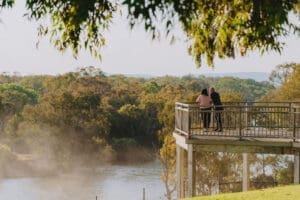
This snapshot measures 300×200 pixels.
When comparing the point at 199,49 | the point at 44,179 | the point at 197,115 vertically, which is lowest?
the point at 44,179

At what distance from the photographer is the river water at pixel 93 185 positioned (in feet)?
136

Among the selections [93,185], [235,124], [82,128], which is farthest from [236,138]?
[82,128]

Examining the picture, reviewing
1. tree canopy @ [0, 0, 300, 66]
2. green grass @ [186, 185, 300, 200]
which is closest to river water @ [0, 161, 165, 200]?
green grass @ [186, 185, 300, 200]

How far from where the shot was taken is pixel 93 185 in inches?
1783

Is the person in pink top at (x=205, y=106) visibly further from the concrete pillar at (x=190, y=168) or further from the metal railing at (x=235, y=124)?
the concrete pillar at (x=190, y=168)

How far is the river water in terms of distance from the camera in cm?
4138

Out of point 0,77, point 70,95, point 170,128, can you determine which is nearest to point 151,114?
point 70,95

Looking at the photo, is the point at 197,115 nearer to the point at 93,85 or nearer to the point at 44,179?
the point at 44,179

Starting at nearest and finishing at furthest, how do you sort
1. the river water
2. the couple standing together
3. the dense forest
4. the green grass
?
the green grass → the couple standing together → the river water → the dense forest

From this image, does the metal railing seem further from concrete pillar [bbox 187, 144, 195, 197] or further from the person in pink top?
concrete pillar [bbox 187, 144, 195, 197]

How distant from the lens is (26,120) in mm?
55406

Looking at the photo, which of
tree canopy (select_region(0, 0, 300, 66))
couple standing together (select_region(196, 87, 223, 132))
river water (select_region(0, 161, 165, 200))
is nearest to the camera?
tree canopy (select_region(0, 0, 300, 66))

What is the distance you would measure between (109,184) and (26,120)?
13.2m

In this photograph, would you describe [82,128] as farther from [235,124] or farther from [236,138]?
[236,138]
